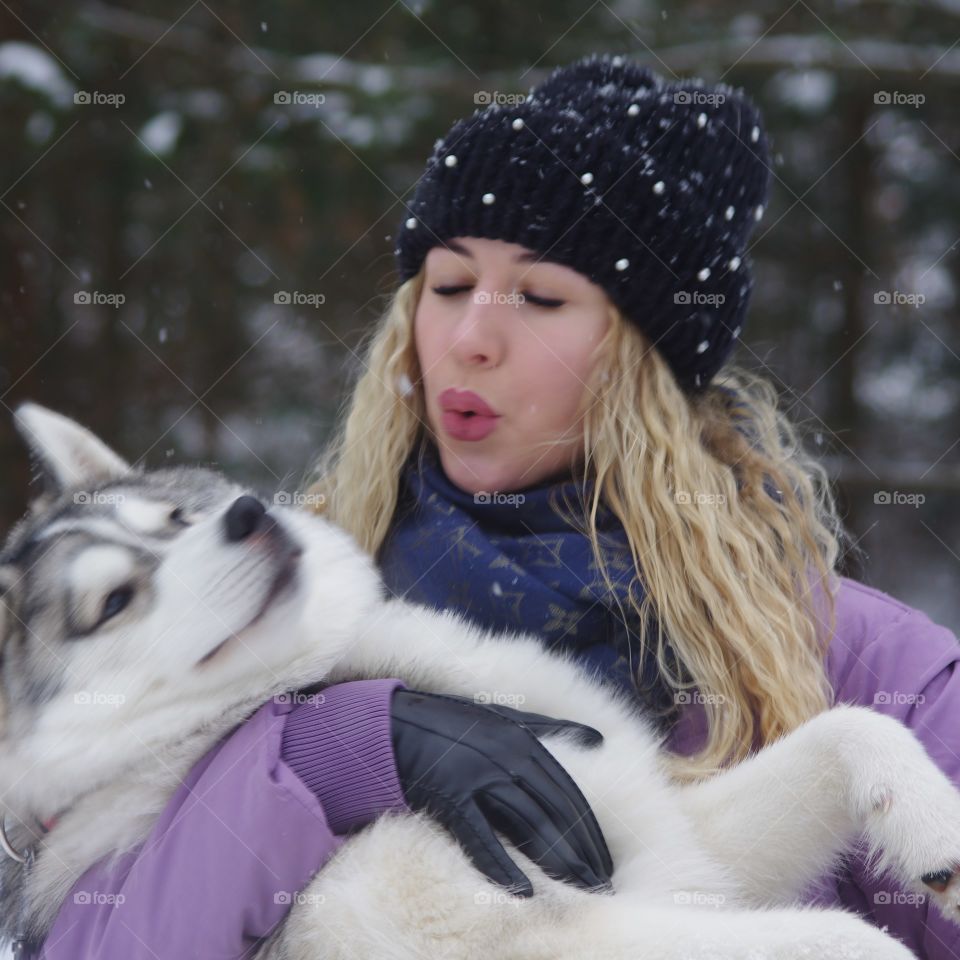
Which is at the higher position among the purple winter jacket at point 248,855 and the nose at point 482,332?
the nose at point 482,332

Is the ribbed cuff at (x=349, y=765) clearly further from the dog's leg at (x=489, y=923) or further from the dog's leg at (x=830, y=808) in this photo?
the dog's leg at (x=830, y=808)

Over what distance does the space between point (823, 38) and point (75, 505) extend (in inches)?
214

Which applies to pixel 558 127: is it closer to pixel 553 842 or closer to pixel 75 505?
pixel 75 505

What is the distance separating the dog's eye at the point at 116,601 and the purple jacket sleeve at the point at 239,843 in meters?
0.32

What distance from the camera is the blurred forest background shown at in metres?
5.82

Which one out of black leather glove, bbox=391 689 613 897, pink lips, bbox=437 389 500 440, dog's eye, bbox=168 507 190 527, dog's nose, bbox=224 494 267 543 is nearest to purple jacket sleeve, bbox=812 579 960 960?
black leather glove, bbox=391 689 613 897

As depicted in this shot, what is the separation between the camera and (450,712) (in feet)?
6.10

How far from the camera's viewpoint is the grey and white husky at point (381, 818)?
1676 millimetres

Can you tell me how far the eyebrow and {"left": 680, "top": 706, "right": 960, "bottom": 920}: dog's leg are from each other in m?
1.15

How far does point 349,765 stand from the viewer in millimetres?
1768

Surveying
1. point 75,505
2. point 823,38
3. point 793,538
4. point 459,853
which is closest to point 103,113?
point 823,38

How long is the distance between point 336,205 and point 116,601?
467 centimetres

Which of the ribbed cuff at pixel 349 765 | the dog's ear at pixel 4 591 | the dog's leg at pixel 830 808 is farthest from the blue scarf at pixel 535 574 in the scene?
the dog's ear at pixel 4 591

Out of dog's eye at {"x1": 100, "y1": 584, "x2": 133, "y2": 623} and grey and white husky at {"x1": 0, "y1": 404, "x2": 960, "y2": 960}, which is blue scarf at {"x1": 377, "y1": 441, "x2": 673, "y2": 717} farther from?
dog's eye at {"x1": 100, "y1": 584, "x2": 133, "y2": 623}
